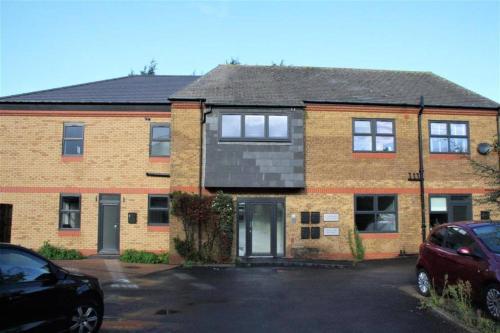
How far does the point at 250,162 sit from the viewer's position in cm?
1631

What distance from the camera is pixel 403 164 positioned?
1758 centimetres

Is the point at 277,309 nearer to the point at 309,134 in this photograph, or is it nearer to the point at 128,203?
the point at 309,134

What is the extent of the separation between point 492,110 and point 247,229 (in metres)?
10.8

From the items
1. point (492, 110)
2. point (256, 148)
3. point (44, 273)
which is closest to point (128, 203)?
point (256, 148)

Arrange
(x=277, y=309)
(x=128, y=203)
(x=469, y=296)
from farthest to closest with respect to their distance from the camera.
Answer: (x=128, y=203) → (x=277, y=309) → (x=469, y=296)

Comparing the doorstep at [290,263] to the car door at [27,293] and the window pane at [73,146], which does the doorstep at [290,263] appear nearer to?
the window pane at [73,146]

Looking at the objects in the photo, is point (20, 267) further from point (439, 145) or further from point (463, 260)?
point (439, 145)

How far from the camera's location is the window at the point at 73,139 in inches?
733

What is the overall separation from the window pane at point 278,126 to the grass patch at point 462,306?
28.0 feet

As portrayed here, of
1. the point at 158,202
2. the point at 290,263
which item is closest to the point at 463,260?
the point at 290,263

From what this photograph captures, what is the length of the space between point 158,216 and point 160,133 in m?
3.35

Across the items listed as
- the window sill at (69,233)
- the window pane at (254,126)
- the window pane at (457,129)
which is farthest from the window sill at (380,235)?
the window sill at (69,233)

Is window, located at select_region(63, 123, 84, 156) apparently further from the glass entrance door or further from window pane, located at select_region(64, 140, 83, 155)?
the glass entrance door

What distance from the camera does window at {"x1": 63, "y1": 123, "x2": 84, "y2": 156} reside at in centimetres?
1862
